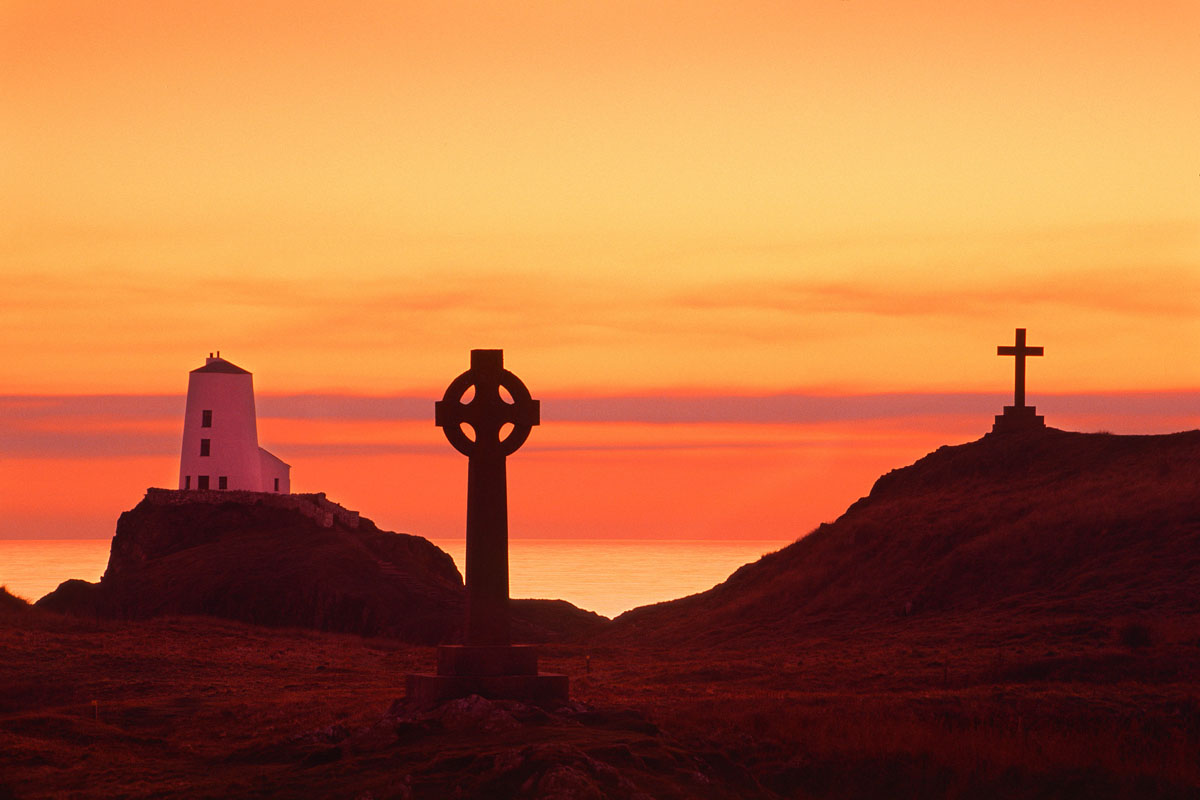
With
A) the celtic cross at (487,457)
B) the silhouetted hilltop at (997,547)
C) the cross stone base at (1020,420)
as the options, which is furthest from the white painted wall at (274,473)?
the celtic cross at (487,457)

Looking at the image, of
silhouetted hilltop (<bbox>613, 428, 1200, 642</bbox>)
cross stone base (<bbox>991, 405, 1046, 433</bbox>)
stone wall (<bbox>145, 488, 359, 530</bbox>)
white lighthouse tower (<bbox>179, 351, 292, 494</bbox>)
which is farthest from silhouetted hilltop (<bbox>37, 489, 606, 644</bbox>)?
cross stone base (<bbox>991, 405, 1046, 433</bbox>)

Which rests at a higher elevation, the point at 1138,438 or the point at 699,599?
the point at 1138,438

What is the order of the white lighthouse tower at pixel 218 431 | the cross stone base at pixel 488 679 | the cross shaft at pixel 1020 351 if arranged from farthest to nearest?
the white lighthouse tower at pixel 218 431
the cross shaft at pixel 1020 351
the cross stone base at pixel 488 679

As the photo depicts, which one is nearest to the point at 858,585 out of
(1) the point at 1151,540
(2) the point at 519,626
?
(1) the point at 1151,540

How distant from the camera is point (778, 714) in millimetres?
21469

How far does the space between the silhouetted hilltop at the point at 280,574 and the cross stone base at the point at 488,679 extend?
31.4m

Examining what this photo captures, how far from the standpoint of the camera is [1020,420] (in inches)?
2137

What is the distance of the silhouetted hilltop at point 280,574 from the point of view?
2212 inches

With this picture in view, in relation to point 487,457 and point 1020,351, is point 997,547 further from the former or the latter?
point 487,457

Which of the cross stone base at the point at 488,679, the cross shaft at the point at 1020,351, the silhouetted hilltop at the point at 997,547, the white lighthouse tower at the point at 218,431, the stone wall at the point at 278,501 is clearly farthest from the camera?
the white lighthouse tower at the point at 218,431

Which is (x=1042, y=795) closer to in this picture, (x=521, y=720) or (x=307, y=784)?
(x=521, y=720)

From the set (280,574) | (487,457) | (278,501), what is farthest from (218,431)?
(487,457)

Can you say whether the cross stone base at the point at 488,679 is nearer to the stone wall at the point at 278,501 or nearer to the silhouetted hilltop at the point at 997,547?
the silhouetted hilltop at the point at 997,547

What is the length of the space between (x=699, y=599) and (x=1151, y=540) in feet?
68.1
